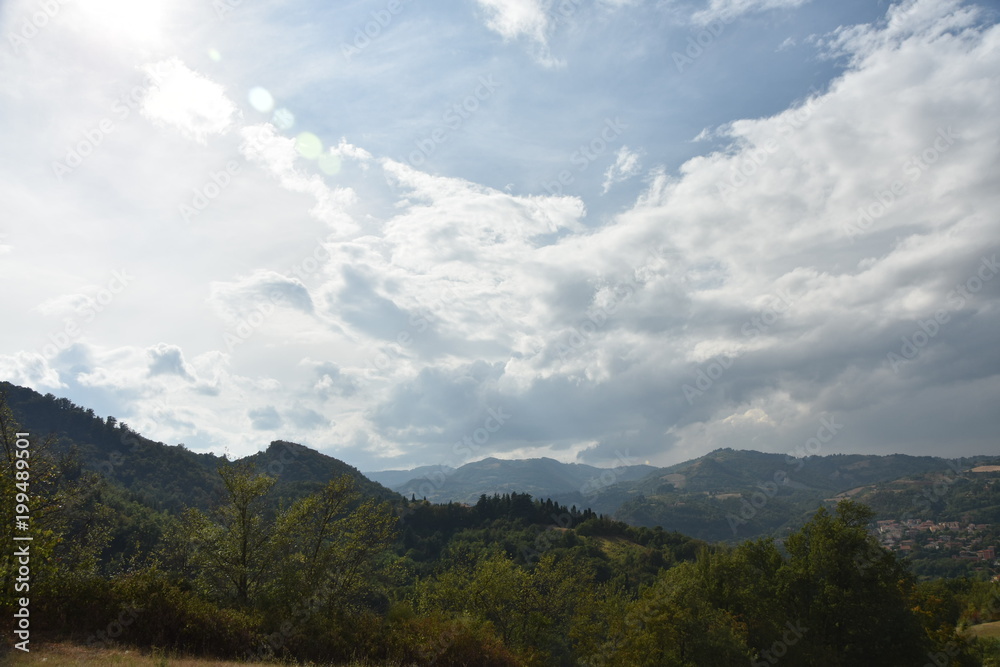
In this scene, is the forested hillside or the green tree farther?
the green tree

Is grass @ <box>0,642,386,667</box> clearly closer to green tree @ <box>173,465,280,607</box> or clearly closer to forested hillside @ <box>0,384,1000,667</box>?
forested hillside @ <box>0,384,1000,667</box>

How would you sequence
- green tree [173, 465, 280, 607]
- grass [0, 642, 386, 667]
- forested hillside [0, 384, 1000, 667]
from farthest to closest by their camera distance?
1. green tree [173, 465, 280, 607]
2. forested hillside [0, 384, 1000, 667]
3. grass [0, 642, 386, 667]

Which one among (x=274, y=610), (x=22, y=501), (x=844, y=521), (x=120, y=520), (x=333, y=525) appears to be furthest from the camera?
(x=120, y=520)

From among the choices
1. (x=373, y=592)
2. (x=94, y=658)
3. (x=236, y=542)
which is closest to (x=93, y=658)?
(x=94, y=658)

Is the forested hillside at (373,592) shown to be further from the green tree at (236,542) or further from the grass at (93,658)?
the grass at (93,658)

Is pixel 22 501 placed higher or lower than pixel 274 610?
higher

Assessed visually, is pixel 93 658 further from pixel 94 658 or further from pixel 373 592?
pixel 373 592

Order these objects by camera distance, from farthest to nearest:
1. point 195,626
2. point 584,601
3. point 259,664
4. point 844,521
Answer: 1. point 584,601
2. point 844,521
3. point 195,626
4. point 259,664

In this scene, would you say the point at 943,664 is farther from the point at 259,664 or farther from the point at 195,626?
the point at 195,626

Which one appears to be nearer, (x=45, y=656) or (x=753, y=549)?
(x=45, y=656)

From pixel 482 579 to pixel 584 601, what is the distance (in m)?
20.6

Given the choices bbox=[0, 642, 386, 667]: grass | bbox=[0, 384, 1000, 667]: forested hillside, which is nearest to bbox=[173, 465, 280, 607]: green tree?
bbox=[0, 384, 1000, 667]: forested hillside

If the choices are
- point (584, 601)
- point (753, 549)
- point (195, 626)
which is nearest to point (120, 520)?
point (584, 601)

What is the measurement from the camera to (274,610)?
2798 centimetres
